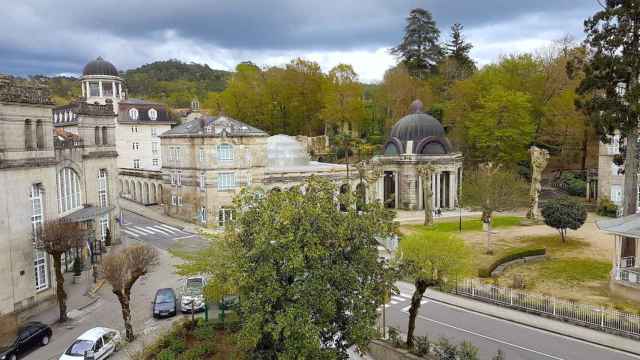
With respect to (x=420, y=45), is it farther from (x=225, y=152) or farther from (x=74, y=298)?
(x=74, y=298)

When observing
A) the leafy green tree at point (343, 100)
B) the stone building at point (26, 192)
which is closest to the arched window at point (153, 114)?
the leafy green tree at point (343, 100)

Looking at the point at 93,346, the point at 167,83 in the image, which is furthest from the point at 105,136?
the point at 167,83

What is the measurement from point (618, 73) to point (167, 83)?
4839 inches

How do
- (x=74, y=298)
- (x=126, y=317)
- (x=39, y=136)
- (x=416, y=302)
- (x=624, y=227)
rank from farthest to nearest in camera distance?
(x=74, y=298), (x=39, y=136), (x=624, y=227), (x=126, y=317), (x=416, y=302)

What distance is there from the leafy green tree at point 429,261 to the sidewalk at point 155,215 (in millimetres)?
26654

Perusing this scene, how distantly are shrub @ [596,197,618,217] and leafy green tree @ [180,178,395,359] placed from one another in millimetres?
41166

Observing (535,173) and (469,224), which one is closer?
(535,173)

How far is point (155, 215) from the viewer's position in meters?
56.1

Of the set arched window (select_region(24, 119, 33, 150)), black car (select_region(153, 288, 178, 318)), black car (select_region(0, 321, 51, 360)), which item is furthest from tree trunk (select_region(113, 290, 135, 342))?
arched window (select_region(24, 119, 33, 150))

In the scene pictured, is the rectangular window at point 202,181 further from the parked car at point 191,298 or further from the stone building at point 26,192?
the parked car at point 191,298

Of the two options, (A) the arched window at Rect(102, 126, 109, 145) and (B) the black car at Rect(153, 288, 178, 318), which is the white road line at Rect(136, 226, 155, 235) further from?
(B) the black car at Rect(153, 288, 178, 318)

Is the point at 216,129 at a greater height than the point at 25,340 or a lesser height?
greater

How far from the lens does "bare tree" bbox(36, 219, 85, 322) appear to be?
26328 millimetres

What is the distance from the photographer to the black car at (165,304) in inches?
1056
